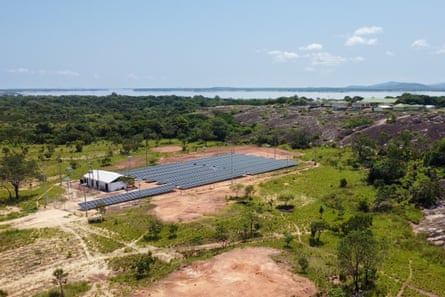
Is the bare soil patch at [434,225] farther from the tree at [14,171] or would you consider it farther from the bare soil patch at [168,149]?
the bare soil patch at [168,149]

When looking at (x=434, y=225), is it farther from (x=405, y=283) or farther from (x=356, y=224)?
(x=405, y=283)

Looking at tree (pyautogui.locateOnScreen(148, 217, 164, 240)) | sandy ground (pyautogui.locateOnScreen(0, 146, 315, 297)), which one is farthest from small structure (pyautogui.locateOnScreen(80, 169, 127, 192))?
tree (pyautogui.locateOnScreen(148, 217, 164, 240))

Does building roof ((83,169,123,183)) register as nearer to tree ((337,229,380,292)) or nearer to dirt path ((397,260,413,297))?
tree ((337,229,380,292))

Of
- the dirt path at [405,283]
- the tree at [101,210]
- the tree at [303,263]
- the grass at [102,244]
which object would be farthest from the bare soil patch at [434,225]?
the tree at [101,210]

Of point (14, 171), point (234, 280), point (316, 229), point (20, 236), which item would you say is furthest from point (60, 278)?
point (14, 171)

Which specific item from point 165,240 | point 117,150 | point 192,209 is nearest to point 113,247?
point 165,240

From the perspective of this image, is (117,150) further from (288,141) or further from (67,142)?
(288,141)
